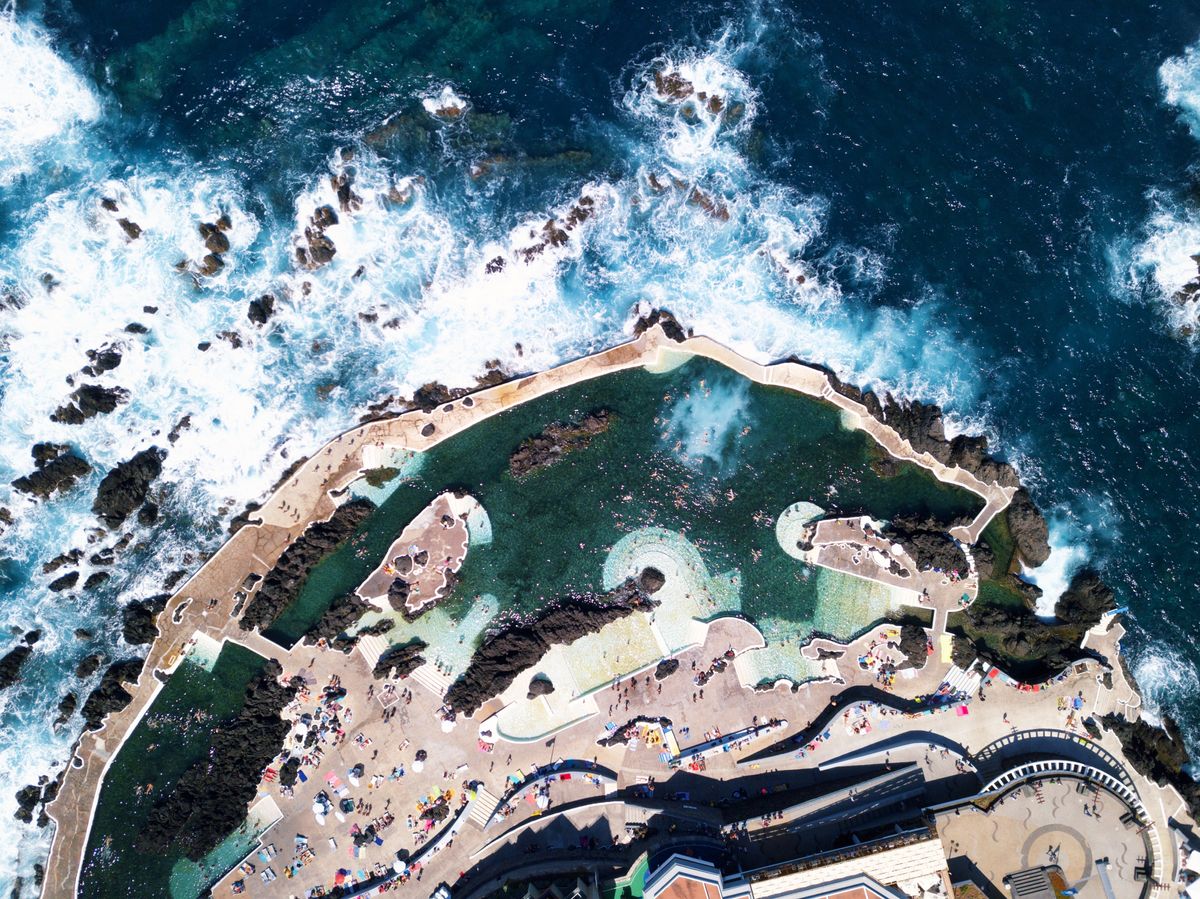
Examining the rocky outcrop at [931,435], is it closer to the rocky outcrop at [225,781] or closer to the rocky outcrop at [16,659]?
the rocky outcrop at [225,781]

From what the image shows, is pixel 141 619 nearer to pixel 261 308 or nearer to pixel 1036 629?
pixel 261 308

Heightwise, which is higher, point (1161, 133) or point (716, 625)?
point (1161, 133)

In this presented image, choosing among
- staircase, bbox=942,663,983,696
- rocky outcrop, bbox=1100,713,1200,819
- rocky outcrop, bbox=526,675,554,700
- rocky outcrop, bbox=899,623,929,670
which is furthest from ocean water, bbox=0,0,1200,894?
rocky outcrop, bbox=526,675,554,700

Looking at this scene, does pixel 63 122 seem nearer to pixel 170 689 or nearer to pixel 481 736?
pixel 170 689

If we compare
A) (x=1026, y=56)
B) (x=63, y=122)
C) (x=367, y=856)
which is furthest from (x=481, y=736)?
(x=1026, y=56)

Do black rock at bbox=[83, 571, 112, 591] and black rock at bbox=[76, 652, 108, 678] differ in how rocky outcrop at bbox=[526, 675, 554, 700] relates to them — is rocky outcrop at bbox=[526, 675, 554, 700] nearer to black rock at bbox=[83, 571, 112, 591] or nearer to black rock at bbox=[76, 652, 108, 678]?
black rock at bbox=[76, 652, 108, 678]

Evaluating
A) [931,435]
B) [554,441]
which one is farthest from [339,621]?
[931,435]

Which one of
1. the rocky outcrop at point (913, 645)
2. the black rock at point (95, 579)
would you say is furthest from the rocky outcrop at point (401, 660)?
the rocky outcrop at point (913, 645)
